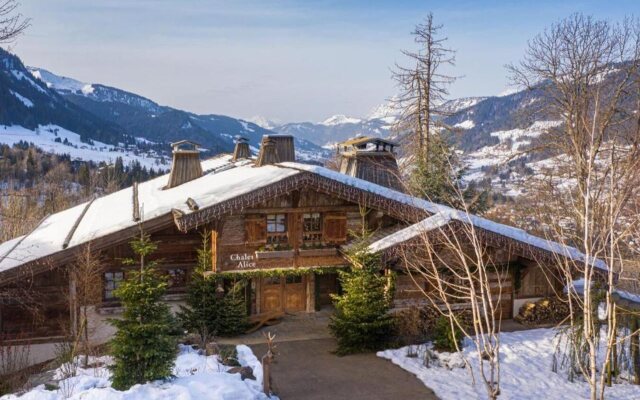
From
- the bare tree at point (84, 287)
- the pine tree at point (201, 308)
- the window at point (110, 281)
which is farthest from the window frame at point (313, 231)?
the bare tree at point (84, 287)

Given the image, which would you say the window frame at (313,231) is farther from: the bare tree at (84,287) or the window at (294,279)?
the bare tree at (84,287)

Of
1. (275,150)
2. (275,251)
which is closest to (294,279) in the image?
(275,251)

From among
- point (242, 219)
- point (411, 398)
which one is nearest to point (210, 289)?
point (242, 219)

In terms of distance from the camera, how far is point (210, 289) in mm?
20062

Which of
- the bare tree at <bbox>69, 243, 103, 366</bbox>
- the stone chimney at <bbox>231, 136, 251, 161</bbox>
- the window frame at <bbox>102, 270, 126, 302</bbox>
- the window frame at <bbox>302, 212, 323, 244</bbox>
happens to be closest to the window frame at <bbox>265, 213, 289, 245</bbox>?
the window frame at <bbox>302, 212, 323, 244</bbox>

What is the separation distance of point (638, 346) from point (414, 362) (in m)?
6.36

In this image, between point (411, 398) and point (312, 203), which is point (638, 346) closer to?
point (411, 398)

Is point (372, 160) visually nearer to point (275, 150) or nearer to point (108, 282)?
point (275, 150)

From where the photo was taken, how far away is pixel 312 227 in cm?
2180

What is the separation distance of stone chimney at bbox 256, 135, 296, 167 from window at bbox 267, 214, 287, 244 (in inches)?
308

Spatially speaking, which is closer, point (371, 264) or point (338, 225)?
point (371, 264)

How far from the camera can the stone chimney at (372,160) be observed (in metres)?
30.4

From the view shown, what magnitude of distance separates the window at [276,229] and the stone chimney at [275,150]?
782 cm

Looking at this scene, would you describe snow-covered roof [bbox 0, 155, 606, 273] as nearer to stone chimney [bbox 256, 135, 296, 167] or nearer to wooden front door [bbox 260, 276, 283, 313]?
stone chimney [bbox 256, 135, 296, 167]
